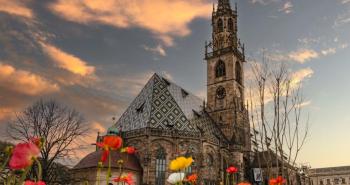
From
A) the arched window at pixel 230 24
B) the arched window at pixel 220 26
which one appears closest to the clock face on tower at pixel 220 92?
the arched window at pixel 220 26

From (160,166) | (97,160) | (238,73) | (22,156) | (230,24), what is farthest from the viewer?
(230,24)

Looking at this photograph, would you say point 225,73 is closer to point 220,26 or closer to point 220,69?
point 220,69

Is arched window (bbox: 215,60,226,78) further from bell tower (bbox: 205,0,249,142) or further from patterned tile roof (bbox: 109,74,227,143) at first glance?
patterned tile roof (bbox: 109,74,227,143)

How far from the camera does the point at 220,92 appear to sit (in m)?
42.8

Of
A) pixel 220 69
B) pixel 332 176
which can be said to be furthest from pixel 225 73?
pixel 332 176

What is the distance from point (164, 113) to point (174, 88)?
211 inches

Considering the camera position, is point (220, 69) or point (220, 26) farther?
point (220, 26)

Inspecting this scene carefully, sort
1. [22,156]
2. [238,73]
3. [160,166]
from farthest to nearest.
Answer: [238,73] < [160,166] < [22,156]

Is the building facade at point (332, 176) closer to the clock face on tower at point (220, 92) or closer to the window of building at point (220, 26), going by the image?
the clock face on tower at point (220, 92)

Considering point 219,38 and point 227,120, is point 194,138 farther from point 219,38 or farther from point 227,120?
point 219,38

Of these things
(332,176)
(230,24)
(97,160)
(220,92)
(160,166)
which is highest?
(230,24)

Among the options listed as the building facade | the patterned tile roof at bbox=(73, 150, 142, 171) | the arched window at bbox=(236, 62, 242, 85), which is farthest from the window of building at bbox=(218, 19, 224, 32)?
the building facade

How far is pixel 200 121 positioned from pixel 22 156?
34832 millimetres

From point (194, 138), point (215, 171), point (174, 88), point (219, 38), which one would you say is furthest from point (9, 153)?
point (219, 38)
